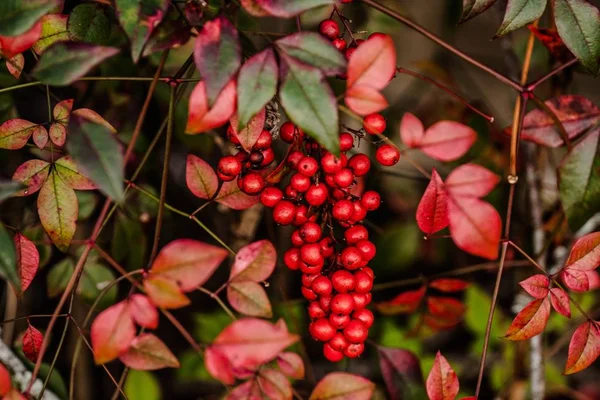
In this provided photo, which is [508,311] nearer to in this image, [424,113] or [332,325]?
[424,113]

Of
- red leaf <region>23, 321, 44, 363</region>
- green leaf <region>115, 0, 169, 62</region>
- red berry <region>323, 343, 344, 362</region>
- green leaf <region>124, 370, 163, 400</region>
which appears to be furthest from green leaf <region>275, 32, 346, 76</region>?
green leaf <region>124, 370, 163, 400</region>

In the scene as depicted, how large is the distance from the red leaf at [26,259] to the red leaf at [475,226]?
1.40ft

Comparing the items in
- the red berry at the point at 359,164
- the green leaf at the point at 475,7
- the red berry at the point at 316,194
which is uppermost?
the green leaf at the point at 475,7

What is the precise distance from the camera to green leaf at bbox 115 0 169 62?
44cm

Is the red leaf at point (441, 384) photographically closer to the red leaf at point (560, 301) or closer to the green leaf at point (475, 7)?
the red leaf at point (560, 301)

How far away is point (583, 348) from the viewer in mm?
586

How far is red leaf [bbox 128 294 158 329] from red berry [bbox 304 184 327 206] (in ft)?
0.62

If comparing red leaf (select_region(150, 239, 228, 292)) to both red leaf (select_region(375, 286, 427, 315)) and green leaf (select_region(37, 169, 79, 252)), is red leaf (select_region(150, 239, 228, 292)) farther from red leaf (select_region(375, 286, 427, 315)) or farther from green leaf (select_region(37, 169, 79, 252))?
red leaf (select_region(375, 286, 427, 315))

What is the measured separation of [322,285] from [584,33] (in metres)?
0.38

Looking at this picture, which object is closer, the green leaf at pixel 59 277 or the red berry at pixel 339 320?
the red berry at pixel 339 320

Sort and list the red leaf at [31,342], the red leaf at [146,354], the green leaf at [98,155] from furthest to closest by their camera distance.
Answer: the red leaf at [31,342]
the red leaf at [146,354]
the green leaf at [98,155]

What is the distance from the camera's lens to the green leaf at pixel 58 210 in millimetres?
581

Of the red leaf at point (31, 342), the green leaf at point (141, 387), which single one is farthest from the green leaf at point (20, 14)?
the green leaf at point (141, 387)

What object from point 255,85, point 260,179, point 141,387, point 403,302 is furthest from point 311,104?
point 141,387
